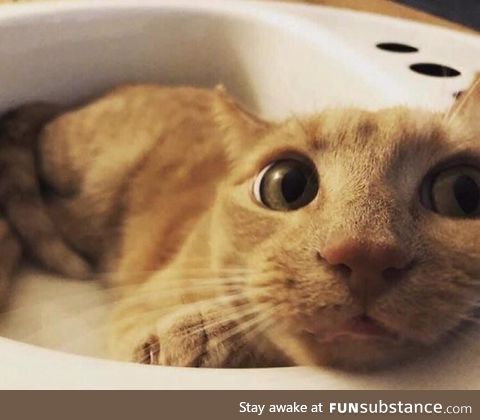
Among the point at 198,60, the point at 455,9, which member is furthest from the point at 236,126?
the point at 455,9

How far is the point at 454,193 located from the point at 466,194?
12mm

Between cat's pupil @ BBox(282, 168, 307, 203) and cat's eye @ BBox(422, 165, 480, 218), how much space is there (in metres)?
0.11

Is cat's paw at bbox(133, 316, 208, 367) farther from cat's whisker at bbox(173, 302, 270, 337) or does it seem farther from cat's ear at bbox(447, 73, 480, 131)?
cat's ear at bbox(447, 73, 480, 131)

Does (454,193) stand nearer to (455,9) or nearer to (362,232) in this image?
(362,232)

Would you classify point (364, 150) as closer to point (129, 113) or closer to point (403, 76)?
point (403, 76)

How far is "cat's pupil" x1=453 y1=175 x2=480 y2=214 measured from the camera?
0.62m

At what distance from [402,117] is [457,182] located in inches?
3.6

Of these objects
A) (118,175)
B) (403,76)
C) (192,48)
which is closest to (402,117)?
(403,76)

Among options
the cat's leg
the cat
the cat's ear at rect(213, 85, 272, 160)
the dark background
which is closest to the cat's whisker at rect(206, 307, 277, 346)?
the cat

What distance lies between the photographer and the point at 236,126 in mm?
828

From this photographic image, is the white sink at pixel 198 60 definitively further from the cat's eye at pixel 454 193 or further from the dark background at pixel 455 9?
the cat's eye at pixel 454 193

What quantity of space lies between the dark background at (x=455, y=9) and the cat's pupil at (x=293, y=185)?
812 millimetres

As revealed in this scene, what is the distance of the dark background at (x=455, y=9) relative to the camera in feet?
4.36

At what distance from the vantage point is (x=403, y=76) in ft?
3.46
